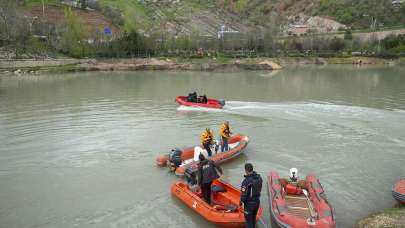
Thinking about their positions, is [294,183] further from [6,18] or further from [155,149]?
[6,18]

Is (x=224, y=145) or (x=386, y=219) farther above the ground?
(x=224, y=145)

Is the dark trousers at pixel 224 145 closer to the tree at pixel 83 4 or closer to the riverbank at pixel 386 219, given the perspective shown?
the riverbank at pixel 386 219

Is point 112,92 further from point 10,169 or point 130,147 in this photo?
point 10,169

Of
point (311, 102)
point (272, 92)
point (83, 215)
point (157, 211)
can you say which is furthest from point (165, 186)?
point (272, 92)

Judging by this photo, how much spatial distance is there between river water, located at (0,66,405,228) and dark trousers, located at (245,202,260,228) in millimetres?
2212

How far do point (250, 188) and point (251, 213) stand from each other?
856 mm

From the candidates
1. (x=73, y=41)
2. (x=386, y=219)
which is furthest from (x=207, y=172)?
(x=73, y=41)

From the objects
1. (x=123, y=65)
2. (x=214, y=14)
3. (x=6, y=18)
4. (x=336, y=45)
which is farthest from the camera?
(x=214, y=14)

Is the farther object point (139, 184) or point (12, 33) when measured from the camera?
point (12, 33)

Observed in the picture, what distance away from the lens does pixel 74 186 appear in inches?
645

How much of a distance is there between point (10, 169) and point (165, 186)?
25.7 feet

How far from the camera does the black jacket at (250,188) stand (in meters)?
10.6

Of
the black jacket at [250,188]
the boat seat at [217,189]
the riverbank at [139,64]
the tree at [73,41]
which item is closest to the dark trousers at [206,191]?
the boat seat at [217,189]

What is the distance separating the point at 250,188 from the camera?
10.6 meters
